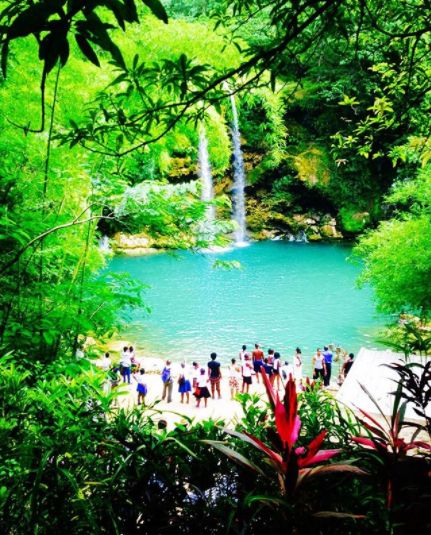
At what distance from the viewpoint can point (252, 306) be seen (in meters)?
14.0

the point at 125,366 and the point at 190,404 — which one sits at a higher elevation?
the point at 125,366

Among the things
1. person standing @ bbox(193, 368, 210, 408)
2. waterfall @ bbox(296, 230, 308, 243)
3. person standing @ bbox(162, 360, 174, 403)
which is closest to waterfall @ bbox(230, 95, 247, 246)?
waterfall @ bbox(296, 230, 308, 243)

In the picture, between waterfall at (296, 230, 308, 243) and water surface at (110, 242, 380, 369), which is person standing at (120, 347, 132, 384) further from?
waterfall at (296, 230, 308, 243)

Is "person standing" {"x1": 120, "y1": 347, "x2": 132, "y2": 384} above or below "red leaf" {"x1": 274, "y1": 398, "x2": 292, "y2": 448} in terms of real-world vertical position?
below

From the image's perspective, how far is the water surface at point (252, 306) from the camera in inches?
451

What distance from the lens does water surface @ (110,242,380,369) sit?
11453 millimetres

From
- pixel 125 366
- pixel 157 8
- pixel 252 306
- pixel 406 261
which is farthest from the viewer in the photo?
pixel 252 306

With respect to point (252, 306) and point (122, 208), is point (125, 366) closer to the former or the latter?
point (122, 208)

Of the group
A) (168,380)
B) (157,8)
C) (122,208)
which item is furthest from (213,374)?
(157,8)

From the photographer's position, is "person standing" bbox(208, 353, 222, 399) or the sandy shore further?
"person standing" bbox(208, 353, 222, 399)

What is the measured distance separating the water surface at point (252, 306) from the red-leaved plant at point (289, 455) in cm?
797

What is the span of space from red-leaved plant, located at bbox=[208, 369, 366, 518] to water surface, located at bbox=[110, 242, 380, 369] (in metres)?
7.97

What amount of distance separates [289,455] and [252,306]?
1311cm

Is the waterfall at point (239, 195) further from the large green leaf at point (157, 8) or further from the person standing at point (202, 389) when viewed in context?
the large green leaf at point (157, 8)
